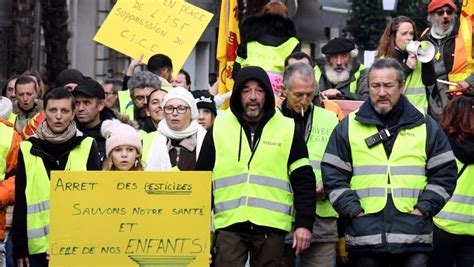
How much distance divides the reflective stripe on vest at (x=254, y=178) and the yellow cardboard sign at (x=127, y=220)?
1.64 feet

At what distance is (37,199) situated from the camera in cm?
1111

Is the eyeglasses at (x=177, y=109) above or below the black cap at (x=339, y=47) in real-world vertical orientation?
below

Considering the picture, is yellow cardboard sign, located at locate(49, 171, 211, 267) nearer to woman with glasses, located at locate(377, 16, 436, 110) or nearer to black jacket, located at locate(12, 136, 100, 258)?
black jacket, located at locate(12, 136, 100, 258)

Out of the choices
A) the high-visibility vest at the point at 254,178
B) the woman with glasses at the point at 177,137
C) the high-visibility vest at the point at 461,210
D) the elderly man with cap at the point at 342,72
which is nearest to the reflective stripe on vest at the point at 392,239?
the high-visibility vest at the point at 254,178

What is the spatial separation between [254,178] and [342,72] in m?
3.39

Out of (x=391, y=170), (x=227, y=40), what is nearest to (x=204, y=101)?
(x=391, y=170)

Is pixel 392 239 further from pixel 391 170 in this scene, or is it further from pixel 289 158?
pixel 289 158

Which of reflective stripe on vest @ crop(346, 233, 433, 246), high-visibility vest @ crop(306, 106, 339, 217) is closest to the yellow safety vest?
high-visibility vest @ crop(306, 106, 339, 217)

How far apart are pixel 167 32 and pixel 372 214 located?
499cm

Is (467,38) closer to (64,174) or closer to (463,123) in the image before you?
(463,123)

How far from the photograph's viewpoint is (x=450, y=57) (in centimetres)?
1416

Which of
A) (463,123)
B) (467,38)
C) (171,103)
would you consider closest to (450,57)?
(467,38)

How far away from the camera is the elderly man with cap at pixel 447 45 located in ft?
46.0

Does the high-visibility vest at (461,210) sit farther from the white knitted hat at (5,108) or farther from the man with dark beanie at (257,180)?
the white knitted hat at (5,108)
